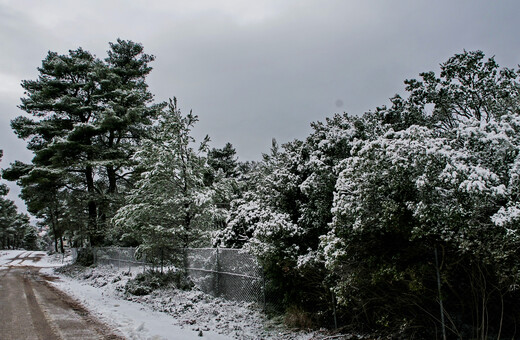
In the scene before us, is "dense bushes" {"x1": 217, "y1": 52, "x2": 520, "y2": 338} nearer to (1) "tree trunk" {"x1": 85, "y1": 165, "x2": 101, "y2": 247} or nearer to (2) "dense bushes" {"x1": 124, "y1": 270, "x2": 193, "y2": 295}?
(2) "dense bushes" {"x1": 124, "y1": 270, "x2": 193, "y2": 295}

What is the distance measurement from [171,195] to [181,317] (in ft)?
18.3

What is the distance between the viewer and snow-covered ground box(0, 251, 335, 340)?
22.4ft

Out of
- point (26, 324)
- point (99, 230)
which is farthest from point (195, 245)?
point (99, 230)

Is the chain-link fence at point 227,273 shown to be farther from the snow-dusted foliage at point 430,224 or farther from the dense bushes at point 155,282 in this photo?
the snow-dusted foliage at point 430,224

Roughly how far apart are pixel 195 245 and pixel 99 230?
13.5m

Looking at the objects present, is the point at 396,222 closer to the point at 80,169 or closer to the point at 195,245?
the point at 195,245

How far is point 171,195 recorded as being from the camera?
13.0 m

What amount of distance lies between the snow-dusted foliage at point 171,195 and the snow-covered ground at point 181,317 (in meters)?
2.14

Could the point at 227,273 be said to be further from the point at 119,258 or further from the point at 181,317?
the point at 119,258

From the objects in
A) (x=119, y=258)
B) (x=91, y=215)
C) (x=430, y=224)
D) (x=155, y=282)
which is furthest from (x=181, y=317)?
(x=91, y=215)

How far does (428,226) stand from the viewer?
4633mm

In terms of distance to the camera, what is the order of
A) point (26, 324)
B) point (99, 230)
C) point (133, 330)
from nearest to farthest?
point (133, 330) < point (26, 324) < point (99, 230)

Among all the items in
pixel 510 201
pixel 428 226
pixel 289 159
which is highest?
pixel 289 159

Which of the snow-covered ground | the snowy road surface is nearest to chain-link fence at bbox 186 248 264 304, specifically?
the snow-covered ground
